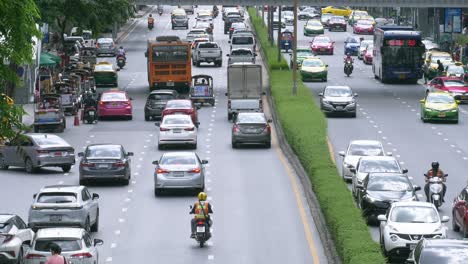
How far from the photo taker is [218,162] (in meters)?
54.5

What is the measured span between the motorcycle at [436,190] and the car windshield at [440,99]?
2502 cm

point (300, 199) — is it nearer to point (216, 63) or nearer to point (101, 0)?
point (101, 0)

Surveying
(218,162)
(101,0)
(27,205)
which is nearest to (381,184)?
(27,205)

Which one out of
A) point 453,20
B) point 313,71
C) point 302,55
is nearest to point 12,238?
point 313,71

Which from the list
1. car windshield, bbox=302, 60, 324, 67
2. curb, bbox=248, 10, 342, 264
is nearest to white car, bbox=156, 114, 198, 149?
curb, bbox=248, 10, 342, 264

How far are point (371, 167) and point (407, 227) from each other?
33.2 feet

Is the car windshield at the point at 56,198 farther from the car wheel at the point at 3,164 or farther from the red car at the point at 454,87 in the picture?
the red car at the point at 454,87

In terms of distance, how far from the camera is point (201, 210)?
36125 mm

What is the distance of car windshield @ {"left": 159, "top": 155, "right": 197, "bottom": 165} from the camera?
150 feet

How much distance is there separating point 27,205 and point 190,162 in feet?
17.3

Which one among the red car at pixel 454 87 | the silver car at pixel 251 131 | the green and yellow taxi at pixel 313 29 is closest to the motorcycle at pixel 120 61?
the red car at pixel 454 87

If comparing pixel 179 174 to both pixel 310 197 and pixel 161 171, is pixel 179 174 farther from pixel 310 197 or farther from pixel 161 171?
pixel 310 197

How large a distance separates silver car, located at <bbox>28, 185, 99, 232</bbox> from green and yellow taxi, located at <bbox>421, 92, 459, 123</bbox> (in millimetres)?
31303

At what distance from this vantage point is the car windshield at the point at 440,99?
66.8 metres
